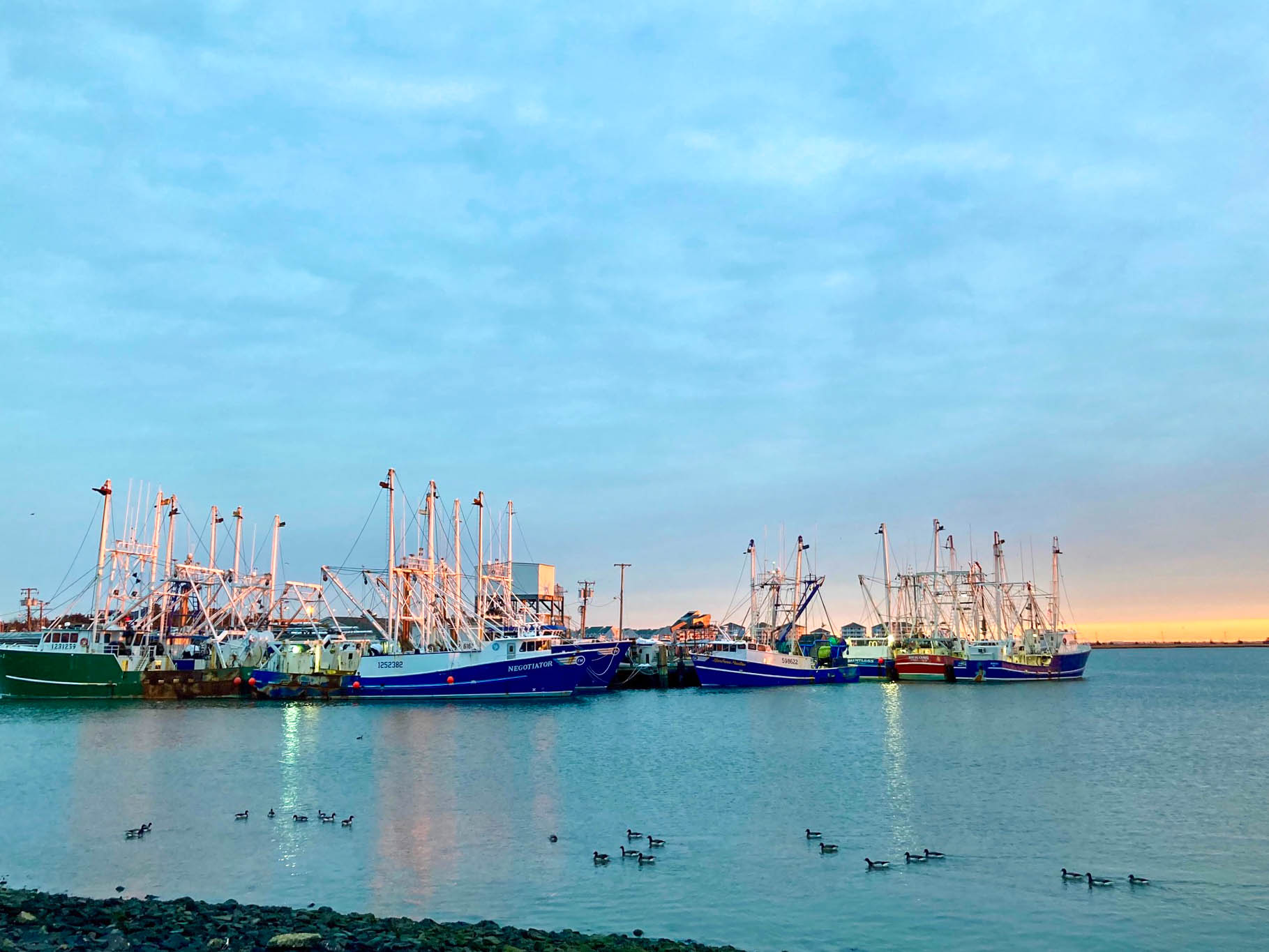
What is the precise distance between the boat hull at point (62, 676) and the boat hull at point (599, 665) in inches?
1441

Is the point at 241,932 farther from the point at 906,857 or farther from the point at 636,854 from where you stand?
the point at 906,857

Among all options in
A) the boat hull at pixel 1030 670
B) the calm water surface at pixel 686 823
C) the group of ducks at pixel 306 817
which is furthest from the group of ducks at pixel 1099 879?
the boat hull at pixel 1030 670

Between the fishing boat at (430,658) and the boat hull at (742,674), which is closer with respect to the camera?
the fishing boat at (430,658)

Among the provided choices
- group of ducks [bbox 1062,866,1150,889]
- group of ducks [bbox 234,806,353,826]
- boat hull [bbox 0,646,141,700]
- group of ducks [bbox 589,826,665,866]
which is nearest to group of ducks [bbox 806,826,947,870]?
group of ducks [bbox 1062,866,1150,889]

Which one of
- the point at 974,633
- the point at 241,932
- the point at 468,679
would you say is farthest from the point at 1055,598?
the point at 241,932

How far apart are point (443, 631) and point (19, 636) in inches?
2661

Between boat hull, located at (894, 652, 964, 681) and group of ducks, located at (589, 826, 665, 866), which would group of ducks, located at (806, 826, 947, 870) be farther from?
boat hull, located at (894, 652, 964, 681)

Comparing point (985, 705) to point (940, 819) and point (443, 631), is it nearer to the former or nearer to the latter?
point (443, 631)

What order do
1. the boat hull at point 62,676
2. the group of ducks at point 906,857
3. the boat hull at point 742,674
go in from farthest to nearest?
the boat hull at point 742,674 → the boat hull at point 62,676 → the group of ducks at point 906,857

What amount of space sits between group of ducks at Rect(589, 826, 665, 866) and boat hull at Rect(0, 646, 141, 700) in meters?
67.0

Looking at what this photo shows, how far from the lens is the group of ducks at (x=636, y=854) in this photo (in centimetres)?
2447

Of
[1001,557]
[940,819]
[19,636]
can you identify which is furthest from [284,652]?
[1001,557]

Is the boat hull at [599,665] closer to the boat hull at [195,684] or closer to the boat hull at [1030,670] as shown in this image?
the boat hull at [195,684]

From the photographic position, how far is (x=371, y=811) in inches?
1240
